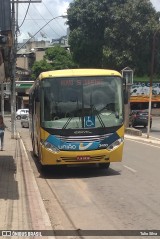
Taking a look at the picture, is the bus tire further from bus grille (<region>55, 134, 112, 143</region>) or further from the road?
bus grille (<region>55, 134, 112, 143</region>)

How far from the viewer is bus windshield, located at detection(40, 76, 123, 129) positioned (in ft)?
44.8

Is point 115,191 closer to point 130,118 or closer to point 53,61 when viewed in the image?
point 130,118

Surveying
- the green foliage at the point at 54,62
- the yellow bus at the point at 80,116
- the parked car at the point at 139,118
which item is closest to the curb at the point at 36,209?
the yellow bus at the point at 80,116

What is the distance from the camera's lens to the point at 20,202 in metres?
9.52

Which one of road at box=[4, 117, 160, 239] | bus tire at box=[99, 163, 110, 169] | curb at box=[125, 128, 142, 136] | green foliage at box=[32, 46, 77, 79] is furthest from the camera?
green foliage at box=[32, 46, 77, 79]

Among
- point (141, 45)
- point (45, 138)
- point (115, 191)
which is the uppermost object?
point (141, 45)

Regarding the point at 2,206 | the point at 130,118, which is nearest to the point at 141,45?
the point at 130,118

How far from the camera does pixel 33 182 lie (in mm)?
12438

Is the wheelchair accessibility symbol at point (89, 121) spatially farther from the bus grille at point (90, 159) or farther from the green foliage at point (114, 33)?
the green foliage at point (114, 33)

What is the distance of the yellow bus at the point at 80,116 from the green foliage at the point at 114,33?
28.1 metres

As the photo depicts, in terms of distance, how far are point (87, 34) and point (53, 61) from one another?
136 ft

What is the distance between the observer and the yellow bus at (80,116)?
1352 centimetres

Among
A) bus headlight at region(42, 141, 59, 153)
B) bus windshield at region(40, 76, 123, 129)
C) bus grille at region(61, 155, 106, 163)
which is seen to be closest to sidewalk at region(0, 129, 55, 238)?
bus headlight at region(42, 141, 59, 153)

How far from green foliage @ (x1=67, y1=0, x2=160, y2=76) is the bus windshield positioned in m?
28.1
